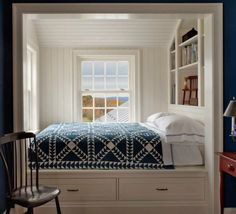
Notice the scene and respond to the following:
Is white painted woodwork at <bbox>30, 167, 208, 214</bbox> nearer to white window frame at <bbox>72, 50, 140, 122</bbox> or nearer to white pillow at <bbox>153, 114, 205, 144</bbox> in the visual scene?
white pillow at <bbox>153, 114, 205, 144</bbox>

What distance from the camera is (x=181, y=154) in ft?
11.8

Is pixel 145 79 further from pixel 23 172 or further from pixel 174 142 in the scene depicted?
pixel 23 172

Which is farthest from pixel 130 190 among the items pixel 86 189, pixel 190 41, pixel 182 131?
pixel 190 41

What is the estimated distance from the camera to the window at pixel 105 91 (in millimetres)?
5684

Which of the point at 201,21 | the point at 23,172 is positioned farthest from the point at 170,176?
the point at 201,21

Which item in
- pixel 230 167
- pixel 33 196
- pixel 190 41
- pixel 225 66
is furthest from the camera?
pixel 190 41

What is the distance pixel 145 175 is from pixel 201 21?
1867 mm

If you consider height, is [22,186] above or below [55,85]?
below

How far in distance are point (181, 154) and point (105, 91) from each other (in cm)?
238

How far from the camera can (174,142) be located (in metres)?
3.53

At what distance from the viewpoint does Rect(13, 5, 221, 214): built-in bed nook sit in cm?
346

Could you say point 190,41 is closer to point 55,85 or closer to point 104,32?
point 104,32

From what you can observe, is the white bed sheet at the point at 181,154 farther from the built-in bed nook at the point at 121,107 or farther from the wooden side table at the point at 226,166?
the wooden side table at the point at 226,166

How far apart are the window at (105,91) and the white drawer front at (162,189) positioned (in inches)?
90.5
